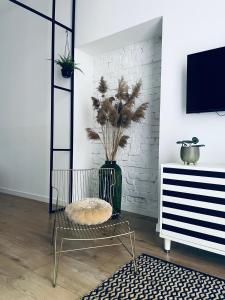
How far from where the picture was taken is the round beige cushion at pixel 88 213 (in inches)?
63.9

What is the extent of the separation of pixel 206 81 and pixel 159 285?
162cm

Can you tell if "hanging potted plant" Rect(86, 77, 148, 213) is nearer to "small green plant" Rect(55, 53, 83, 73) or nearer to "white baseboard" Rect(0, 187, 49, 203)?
"small green plant" Rect(55, 53, 83, 73)

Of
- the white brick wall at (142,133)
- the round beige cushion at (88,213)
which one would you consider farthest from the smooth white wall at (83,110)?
the round beige cushion at (88,213)

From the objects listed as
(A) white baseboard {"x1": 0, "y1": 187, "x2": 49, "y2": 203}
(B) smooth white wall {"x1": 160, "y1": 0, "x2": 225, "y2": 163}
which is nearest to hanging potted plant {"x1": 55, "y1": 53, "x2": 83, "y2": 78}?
(B) smooth white wall {"x1": 160, "y1": 0, "x2": 225, "y2": 163}

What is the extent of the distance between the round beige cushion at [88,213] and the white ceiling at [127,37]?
1955mm

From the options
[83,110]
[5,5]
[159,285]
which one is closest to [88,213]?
[159,285]

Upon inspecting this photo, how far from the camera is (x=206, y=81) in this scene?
2.03 meters

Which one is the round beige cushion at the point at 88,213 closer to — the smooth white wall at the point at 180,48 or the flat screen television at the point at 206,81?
the smooth white wall at the point at 180,48

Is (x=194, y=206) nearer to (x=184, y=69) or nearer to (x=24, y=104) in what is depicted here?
(x=184, y=69)

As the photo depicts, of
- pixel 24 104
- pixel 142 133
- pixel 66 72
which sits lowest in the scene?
pixel 142 133

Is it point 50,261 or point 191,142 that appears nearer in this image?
point 50,261

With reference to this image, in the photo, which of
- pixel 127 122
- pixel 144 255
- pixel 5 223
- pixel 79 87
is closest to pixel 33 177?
pixel 5 223

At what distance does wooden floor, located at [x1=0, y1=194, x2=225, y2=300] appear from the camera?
4.66 ft

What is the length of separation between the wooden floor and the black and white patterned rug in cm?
9
